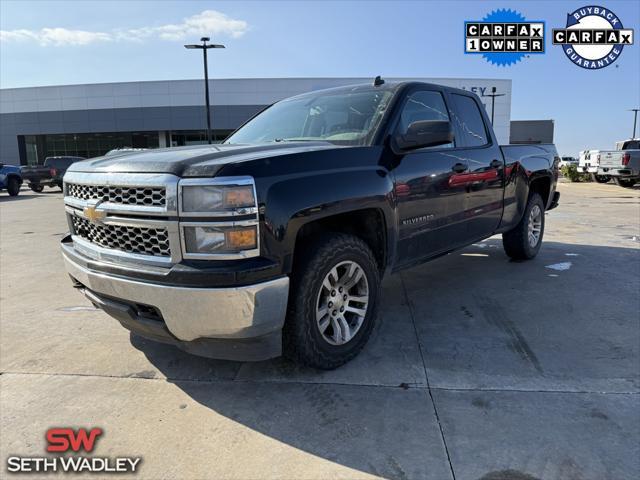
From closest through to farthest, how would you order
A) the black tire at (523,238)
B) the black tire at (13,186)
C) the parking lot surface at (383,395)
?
the parking lot surface at (383,395)
the black tire at (523,238)
the black tire at (13,186)

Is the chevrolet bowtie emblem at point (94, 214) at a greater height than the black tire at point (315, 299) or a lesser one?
greater

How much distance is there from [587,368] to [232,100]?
134ft

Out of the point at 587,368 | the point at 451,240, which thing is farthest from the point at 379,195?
the point at 587,368

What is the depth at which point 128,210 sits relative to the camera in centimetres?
256

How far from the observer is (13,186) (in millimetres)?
20438

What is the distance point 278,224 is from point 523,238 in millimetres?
4376

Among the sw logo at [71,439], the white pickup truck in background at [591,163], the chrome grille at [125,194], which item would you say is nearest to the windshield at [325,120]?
the chrome grille at [125,194]

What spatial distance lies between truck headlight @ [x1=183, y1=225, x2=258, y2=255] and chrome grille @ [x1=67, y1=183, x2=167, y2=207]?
240 millimetres

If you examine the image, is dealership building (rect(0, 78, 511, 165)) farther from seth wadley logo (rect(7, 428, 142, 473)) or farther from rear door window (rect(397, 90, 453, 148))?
seth wadley logo (rect(7, 428, 142, 473))

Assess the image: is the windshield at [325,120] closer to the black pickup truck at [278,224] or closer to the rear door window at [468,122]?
the black pickup truck at [278,224]

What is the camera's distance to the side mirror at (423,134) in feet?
10.8

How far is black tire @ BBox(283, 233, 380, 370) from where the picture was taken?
2705 mm

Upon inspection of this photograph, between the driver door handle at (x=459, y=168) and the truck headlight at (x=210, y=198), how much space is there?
231 cm

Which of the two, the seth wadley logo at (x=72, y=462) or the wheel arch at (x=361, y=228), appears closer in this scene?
the seth wadley logo at (x=72, y=462)
